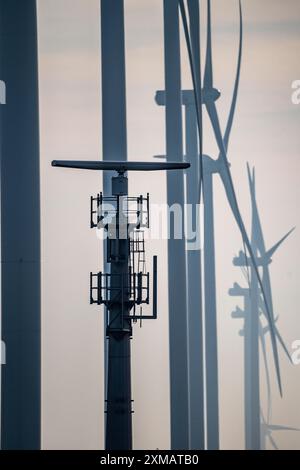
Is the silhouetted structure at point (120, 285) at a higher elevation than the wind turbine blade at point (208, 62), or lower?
lower

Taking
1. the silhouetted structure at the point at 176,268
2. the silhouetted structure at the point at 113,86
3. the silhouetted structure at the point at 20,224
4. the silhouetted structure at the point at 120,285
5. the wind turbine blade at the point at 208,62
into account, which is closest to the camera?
the silhouetted structure at the point at 120,285

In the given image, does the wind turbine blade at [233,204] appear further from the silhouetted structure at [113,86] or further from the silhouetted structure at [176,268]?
the silhouetted structure at [113,86]

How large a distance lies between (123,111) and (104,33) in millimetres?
2501

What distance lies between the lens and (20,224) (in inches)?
1048

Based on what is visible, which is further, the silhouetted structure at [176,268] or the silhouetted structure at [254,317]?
the silhouetted structure at [254,317]

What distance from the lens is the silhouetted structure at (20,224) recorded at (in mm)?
26453

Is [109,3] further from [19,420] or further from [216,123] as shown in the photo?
[19,420]

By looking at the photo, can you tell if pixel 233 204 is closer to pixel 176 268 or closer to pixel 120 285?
pixel 176 268

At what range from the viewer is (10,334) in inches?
1053

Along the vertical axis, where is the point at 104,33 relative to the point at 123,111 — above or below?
above

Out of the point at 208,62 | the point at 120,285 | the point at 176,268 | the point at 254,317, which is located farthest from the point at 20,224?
the point at 254,317

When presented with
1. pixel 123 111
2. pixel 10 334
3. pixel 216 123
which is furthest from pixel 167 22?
pixel 10 334

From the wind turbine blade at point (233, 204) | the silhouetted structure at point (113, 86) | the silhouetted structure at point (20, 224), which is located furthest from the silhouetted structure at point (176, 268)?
the silhouetted structure at point (20, 224)
